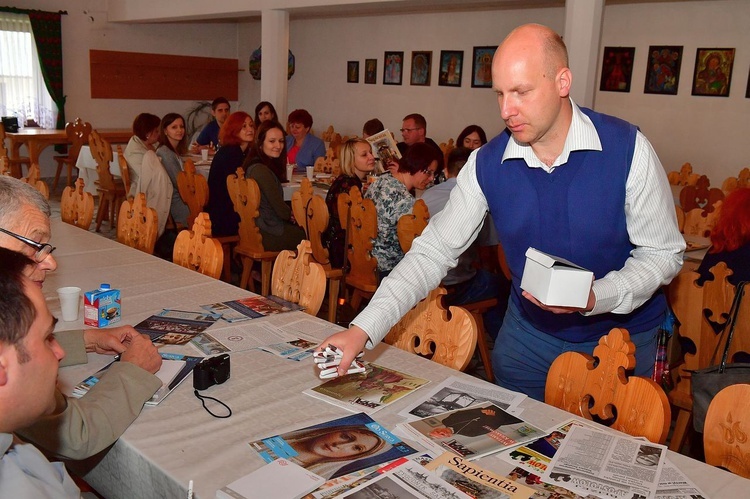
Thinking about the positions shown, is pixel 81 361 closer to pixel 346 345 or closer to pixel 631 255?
pixel 346 345

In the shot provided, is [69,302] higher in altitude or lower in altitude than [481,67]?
lower

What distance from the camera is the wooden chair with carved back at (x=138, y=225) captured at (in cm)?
382

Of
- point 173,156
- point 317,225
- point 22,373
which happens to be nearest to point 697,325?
point 317,225

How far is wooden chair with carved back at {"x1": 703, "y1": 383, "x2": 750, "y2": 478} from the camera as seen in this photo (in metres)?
1.67

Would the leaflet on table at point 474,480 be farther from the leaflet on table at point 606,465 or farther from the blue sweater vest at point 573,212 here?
the blue sweater vest at point 573,212

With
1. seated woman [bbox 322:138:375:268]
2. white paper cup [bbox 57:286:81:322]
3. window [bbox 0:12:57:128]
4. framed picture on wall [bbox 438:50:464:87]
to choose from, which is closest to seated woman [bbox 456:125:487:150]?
seated woman [bbox 322:138:375:268]

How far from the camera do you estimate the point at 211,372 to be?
6.42 feet

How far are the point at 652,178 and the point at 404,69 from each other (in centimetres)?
837

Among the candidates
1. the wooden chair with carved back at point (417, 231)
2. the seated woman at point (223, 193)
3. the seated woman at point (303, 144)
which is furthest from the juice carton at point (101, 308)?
the seated woman at point (303, 144)

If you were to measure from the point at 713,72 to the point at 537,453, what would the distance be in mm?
6587

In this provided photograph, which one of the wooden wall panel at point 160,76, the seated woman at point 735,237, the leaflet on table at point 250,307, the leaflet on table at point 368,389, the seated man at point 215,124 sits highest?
the wooden wall panel at point 160,76

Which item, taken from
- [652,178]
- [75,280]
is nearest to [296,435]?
[652,178]

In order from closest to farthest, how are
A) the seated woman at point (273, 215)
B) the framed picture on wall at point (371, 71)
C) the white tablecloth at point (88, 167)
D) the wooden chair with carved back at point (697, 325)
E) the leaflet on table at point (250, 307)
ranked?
the leaflet on table at point (250, 307) → the wooden chair with carved back at point (697, 325) → the seated woman at point (273, 215) → the white tablecloth at point (88, 167) → the framed picture on wall at point (371, 71)

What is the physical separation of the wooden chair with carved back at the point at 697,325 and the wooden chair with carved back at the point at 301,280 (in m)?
1.47
